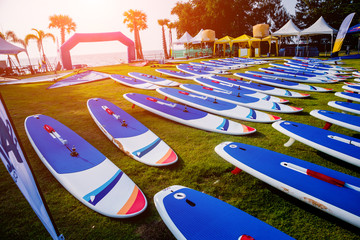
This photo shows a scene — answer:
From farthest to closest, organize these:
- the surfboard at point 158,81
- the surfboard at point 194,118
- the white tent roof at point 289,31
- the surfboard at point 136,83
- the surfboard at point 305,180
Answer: the white tent roof at point 289,31 < the surfboard at point 158,81 < the surfboard at point 136,83 < the surfboard at point 194,118 < the surfboard at point 305,180

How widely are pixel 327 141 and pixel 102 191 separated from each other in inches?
158

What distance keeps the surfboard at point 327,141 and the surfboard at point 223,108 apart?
1.15 meters

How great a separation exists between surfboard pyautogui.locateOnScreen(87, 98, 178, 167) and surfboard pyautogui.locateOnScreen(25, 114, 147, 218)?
54 centimetres

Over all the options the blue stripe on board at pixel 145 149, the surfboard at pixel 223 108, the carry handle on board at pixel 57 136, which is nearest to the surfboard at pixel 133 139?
the blue stripe on board at pixel 145 149

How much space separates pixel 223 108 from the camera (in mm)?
6066

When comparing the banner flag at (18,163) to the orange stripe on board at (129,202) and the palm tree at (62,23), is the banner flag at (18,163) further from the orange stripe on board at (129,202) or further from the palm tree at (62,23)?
the palm tree at (62,23)

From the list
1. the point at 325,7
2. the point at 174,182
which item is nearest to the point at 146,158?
the point at 174,182

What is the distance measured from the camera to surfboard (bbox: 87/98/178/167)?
3.66 m

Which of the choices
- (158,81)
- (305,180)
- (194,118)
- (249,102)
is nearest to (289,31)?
(158,81)

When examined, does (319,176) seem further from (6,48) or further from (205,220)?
(6,48)

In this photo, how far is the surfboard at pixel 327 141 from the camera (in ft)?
10.8

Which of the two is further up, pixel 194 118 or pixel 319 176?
pixel 194 118

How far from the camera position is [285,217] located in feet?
8.39

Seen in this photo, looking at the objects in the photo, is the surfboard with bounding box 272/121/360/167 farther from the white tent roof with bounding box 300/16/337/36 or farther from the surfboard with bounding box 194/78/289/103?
the white tent roof with bounding box 300/16/337/36
